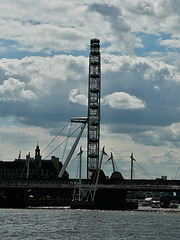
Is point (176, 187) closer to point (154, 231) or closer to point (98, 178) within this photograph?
point (98, 178)

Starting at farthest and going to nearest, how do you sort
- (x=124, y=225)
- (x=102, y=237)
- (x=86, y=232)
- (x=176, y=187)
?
1. (x=176, y=187)
2. (x=124, y=225)
3. (x=86, y=232)
4. (x=102, y=237)

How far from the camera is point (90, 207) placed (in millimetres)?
165500

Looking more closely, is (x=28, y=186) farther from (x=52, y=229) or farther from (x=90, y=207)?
(x=52, y=229)

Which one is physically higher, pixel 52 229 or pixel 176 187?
pixel 176 187

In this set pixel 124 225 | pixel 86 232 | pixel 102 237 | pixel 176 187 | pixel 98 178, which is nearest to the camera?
pixel 102 237

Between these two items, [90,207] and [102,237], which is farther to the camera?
[90,207]

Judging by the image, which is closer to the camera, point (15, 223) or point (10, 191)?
point (15, 223)

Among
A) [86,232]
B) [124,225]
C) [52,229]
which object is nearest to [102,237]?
[86,232]

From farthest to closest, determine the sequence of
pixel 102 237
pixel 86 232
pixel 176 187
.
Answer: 1. pixel 176 187
2. pixel 86 232
3. pixel 102 237

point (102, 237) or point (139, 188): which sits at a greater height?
point (139, 188)

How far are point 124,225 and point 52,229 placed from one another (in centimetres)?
1547

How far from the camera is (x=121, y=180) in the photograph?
595 feet

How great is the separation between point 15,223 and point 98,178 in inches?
3150

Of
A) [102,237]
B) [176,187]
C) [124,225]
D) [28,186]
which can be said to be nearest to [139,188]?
[176,187]
